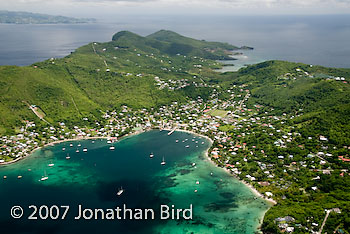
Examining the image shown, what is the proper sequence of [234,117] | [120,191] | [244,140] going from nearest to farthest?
[120,191] < [244,140] < [234,117]

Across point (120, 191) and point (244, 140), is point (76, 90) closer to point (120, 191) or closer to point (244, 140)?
point (120, 191)

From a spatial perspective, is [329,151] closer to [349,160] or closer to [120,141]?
[349,160]

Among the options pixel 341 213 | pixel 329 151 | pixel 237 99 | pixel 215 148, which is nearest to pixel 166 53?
pixel 237 99

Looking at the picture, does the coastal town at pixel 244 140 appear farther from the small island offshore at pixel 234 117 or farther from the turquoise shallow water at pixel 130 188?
the turquoise shallow water at pixel 130 188

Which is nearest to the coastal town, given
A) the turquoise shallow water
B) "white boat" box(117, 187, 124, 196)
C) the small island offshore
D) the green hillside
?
the small island offshore

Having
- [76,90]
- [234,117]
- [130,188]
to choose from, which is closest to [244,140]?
[234,117]

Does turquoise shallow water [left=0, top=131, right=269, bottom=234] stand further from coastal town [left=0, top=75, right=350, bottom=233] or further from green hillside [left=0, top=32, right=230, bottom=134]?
green hillside [left=0, top=32, right=230, bottom=134]
